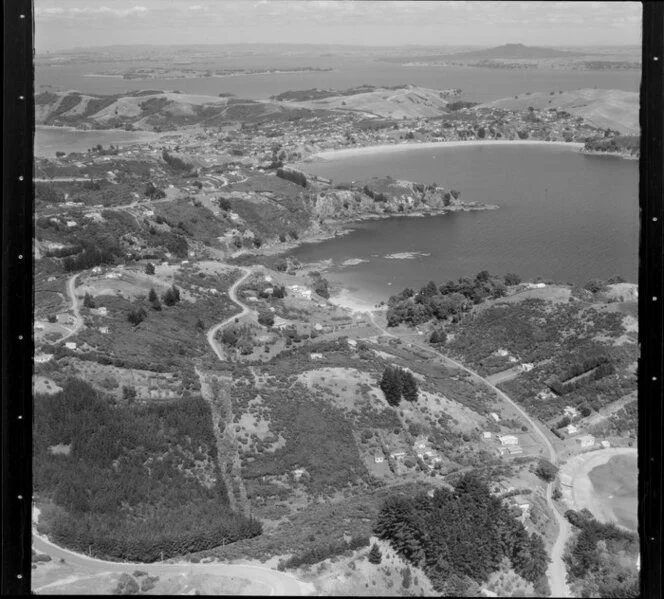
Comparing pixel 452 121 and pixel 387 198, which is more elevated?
pixel 452 121

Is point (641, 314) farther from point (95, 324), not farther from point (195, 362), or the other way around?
point (95, 324)

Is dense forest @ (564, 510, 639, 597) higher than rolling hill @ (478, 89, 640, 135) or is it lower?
lower

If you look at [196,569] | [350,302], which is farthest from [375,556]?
[350,302]

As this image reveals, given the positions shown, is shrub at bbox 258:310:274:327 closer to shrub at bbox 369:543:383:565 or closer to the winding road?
shrub at bbox 369:543:383:565

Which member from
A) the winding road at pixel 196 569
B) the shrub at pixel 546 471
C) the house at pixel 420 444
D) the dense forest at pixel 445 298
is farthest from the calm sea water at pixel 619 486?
the dense forest at pixel 445 298

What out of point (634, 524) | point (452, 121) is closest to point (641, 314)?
point (634, 524)

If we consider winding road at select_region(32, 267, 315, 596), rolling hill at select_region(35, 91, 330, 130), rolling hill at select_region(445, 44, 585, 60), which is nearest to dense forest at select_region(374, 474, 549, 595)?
winding road at select_region(32, 267, 315, 596)
